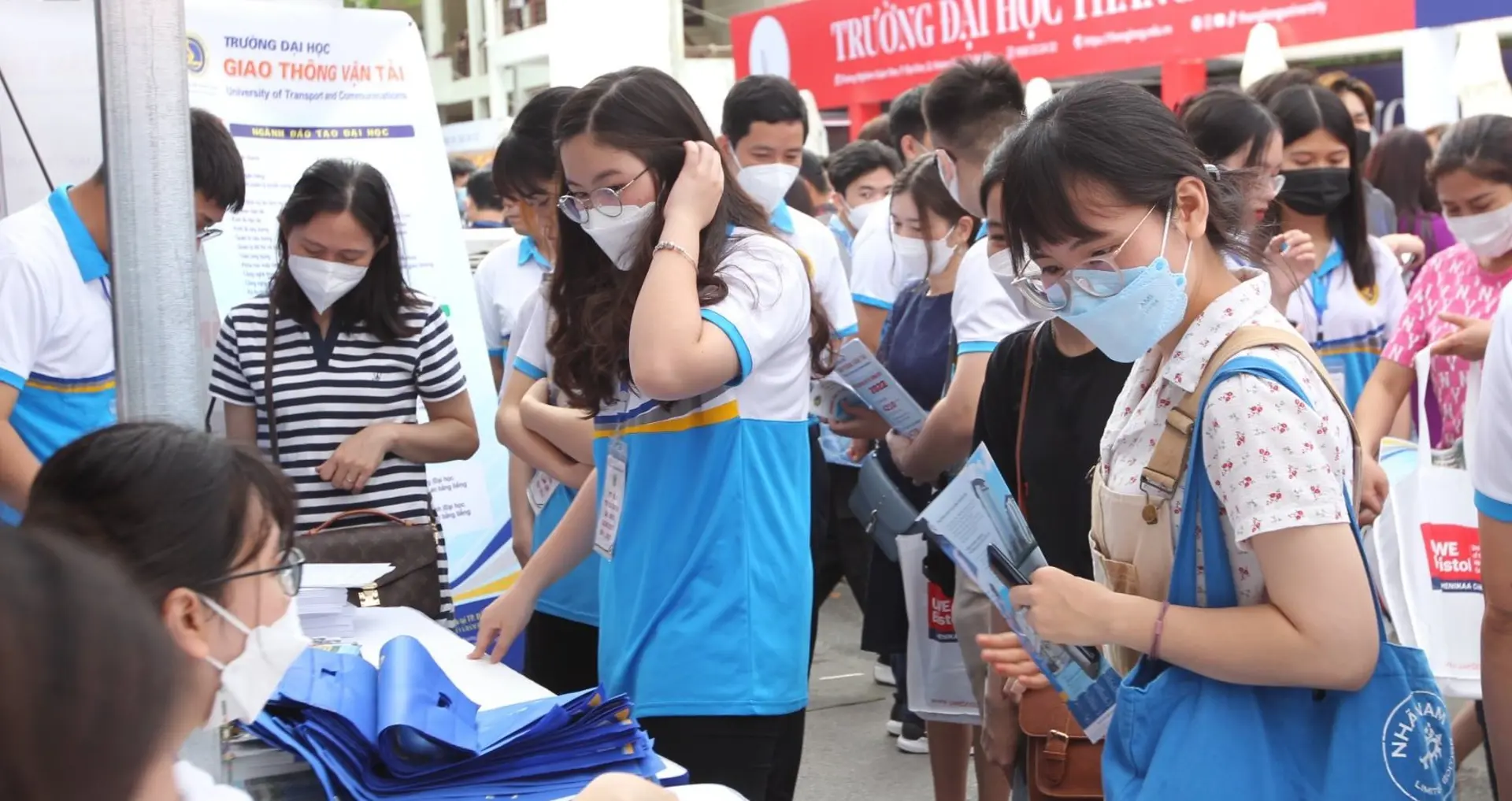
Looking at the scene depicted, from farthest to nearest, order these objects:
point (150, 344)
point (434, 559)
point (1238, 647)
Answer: point (434, 559) → point (150, 344) → point (1238, 647)

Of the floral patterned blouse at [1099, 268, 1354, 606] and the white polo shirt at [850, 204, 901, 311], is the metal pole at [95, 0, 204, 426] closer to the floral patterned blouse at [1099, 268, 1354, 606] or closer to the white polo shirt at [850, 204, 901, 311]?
the floral patterned blouse at [1099, 268, 1354, 606]

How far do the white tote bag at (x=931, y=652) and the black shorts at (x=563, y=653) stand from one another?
78 centimetres

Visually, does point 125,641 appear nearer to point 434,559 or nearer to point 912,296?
point 434,559

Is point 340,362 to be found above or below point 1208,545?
above

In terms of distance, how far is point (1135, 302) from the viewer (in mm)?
1688

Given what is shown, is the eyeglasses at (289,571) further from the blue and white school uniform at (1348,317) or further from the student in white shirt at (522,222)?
the blue and white school uniform at (1348,317)

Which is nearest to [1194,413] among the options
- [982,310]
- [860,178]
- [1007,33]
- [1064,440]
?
[1064,440]

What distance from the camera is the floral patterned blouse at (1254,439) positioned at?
59.3 inches

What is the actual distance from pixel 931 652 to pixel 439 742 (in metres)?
1.76

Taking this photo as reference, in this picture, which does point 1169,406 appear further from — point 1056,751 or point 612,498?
point 612,498

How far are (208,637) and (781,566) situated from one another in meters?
0.92

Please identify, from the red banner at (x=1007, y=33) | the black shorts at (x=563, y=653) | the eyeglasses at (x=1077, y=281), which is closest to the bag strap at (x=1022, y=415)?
the eyeglasses at (x=1077, y=281)

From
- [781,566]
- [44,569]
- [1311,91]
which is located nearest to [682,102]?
[781,566]

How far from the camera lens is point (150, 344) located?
165 cm
